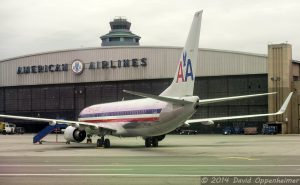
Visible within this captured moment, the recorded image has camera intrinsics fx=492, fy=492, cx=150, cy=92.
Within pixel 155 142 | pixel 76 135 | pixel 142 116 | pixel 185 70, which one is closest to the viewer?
pixel 185 70

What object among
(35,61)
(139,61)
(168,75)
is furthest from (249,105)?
(35,61)

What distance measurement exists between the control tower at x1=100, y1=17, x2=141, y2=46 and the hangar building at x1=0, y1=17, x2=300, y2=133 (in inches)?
2275

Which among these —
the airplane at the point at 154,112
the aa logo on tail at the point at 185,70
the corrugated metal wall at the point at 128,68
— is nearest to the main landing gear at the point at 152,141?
the airplane at the point at 154,112

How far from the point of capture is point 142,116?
40.1 metres

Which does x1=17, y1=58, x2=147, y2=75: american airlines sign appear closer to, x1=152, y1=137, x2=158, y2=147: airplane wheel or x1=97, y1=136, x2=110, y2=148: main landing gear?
x1=97, y1=136, x2=110, y2=148: main landing gear

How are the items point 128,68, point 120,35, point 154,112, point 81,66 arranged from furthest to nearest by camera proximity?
point 120,35 → point 81,66 → point 128,68 → point 154,112

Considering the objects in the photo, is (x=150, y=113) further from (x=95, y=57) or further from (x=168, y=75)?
(x=95, y=57)

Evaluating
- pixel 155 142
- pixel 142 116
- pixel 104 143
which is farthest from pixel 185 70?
pixel 104 143

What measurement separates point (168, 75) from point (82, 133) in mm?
42351

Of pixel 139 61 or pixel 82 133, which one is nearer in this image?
pixel 82 133

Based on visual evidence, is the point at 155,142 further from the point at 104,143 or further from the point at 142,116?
the point at 104,143

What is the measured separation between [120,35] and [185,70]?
119 metres

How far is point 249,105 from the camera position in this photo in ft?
272

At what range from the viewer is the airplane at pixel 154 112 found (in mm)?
33812
